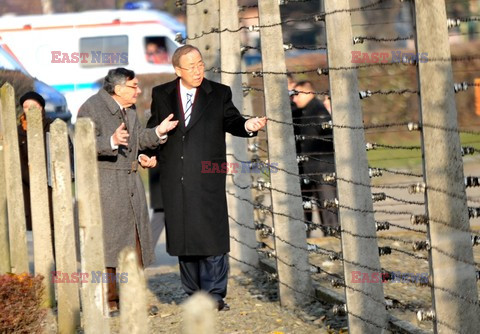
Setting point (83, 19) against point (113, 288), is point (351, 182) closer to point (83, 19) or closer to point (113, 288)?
point (113, 288)

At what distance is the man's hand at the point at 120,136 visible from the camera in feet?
26.6

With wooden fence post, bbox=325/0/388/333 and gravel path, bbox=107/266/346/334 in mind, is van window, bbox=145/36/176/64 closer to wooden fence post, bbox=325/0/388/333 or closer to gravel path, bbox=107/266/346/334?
gravel path, bbox=107/266/346/334

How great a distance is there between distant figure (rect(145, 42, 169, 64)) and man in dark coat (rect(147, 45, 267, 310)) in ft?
63.6

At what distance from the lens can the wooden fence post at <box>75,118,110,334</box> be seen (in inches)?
236

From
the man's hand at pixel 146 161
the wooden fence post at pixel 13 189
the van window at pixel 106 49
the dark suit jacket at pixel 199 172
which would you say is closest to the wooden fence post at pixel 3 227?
the wooden fence post at pixel 13 189

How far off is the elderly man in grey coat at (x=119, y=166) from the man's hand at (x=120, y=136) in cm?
34

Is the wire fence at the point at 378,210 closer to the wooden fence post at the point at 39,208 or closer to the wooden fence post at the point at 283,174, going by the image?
the wooden fence post at the point at 283,174

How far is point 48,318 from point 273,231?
62.0 inches

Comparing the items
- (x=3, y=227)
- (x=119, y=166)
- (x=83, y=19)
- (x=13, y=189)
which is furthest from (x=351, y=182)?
(x=83, y=19)

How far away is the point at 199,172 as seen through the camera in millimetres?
8531

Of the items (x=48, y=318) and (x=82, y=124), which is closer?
(x=82, y=124)

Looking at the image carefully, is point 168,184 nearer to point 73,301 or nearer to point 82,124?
point 73,301

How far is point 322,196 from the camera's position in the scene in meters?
13.1

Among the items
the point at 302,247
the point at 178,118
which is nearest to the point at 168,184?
the point at 178,118
